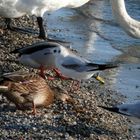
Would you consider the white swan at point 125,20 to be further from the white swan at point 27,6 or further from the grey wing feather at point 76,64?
the grey wing feather at point 76,64

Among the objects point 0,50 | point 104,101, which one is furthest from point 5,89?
point 0,50

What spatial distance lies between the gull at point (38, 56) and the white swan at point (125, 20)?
10.3ft

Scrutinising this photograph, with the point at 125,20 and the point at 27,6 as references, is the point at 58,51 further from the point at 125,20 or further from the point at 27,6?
the point at 125,20

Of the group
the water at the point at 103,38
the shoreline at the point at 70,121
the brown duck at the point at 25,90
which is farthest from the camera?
the water at the point at 103,38

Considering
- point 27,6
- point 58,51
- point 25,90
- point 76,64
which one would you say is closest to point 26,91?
point 25,90

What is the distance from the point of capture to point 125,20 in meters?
11.1

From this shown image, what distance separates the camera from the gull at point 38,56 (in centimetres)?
803

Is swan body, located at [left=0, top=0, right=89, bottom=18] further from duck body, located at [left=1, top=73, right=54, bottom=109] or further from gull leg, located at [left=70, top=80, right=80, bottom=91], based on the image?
duck body, located at [left=1, top=73, right=54, bottom=109]

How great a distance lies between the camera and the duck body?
661 centimetres

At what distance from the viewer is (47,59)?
803cm

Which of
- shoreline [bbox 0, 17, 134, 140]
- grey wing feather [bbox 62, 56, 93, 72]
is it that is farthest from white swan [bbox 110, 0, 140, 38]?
grey wing feather [bbox 62, 56, 93, 72]

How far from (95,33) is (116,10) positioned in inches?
58.5

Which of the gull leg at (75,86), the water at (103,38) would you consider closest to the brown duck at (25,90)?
the gull leg at (75,86)

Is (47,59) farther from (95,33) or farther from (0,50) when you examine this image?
(95,33)
